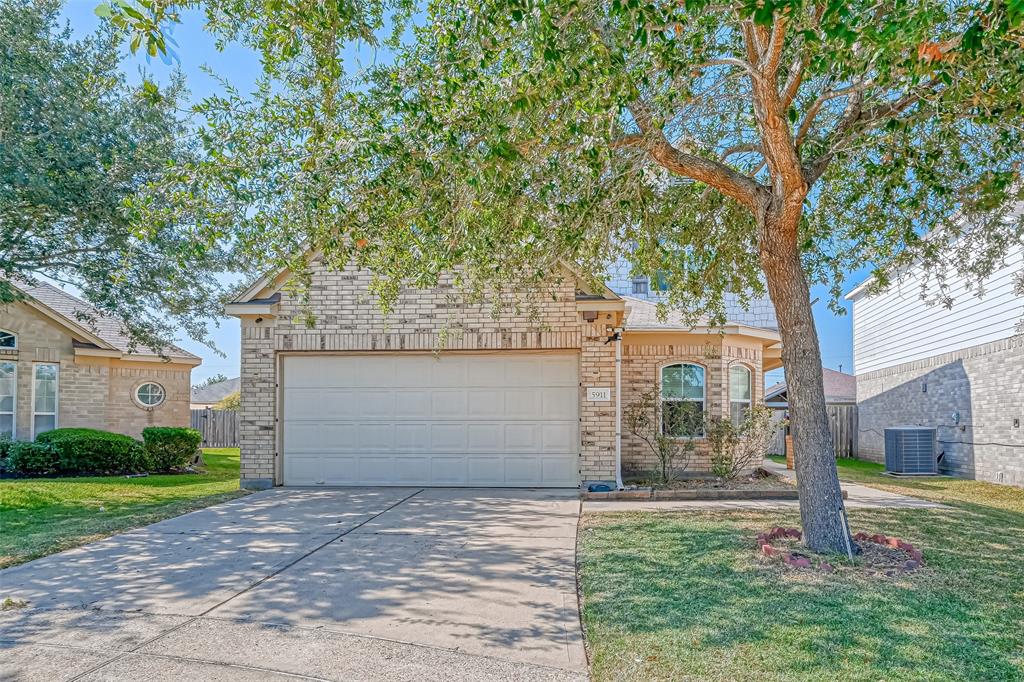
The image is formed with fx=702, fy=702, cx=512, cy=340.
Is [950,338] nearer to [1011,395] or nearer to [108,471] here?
[1011,395]

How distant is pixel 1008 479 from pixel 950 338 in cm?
376

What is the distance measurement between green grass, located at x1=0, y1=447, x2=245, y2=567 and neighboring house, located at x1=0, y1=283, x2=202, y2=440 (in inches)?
122

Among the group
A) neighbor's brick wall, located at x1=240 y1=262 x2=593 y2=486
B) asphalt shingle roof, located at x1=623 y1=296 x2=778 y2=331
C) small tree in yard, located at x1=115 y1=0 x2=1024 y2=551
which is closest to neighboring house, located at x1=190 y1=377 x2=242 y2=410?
asphalt shingle roof, located at x1=623 y1=296 x2=778 y2=331

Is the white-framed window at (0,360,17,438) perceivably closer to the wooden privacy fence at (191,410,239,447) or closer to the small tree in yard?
the wooden privacy fence at (191,410,239,447)

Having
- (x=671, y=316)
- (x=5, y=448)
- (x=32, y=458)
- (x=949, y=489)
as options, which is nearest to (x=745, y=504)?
(x=671, y=316)

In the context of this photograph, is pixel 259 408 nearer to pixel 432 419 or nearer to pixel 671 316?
pixel 432 419

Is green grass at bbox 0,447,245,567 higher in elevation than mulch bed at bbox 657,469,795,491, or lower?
lower

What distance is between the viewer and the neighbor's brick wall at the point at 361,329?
11.2 m

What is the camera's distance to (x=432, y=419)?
449 inches

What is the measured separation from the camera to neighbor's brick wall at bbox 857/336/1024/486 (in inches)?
505

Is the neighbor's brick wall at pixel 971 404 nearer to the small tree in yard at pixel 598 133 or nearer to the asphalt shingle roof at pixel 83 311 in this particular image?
the small tree in yard at pixel 598 133

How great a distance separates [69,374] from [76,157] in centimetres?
876

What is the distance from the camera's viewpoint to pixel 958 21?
5.46m

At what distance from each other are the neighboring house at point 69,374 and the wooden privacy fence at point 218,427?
5993 millimetres
